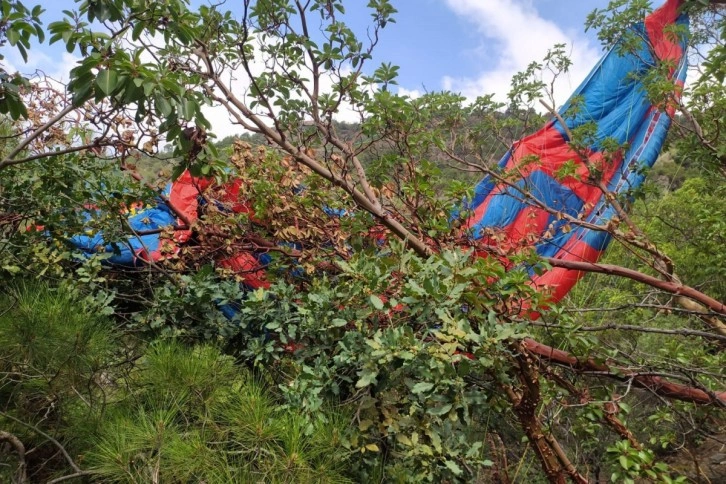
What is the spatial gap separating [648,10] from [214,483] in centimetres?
395

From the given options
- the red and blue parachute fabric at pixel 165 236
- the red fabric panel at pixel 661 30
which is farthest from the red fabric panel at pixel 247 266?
the red fabric panel at pixel 661 30

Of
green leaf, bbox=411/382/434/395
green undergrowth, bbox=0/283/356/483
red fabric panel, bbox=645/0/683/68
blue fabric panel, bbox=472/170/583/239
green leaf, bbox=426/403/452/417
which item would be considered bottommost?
green undergrowth, bbox=0/283/356/483

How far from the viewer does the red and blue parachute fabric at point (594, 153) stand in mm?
3377

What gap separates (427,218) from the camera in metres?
2.36

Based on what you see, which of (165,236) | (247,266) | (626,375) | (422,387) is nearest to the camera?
(422,387)

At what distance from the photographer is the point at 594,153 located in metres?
3.74

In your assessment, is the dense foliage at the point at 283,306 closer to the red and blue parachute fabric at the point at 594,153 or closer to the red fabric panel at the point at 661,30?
the red and blue parachute fabric at the point at 594,153

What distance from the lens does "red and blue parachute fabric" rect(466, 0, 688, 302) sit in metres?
3.38

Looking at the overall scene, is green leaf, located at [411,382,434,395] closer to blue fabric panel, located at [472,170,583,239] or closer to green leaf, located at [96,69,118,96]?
green leaf, located at [96,69,118,96]

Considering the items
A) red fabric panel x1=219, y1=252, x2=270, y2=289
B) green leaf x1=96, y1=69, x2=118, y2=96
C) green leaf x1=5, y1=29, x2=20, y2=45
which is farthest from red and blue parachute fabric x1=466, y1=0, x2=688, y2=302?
green leaf x1=5, y1=29, x2=20, y2=45

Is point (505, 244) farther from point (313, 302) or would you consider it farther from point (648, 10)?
point (648, 10)

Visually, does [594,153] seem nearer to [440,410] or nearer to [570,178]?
[570,178]

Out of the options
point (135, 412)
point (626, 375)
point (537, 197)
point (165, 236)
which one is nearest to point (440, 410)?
point (626, 375)

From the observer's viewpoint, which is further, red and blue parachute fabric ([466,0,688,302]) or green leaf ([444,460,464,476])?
red and blue parachute fabric ([466,0,688,302])
